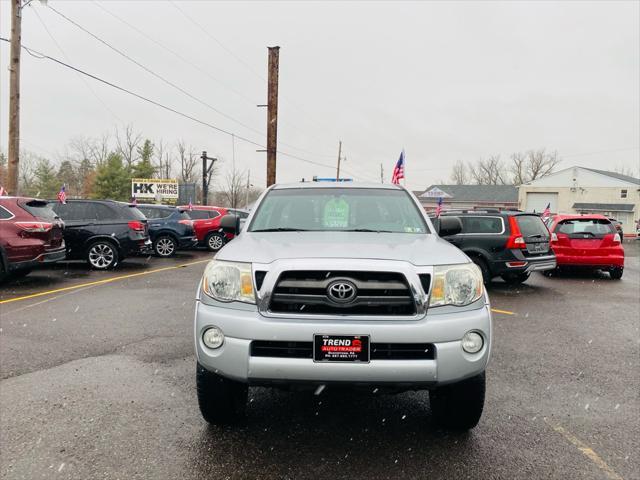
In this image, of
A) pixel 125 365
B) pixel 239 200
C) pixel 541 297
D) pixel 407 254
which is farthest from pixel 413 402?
pixel 239 200

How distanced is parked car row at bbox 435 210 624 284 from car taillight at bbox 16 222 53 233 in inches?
294

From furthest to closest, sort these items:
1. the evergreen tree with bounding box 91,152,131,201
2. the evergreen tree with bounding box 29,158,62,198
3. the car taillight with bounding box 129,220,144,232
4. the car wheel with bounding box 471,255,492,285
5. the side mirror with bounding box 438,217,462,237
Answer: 1. the evergreen tree with bounding box 29,158,62,198
2. the evergreen tree with bounding box 91,152,131,201
3. the car taillight with bounding box 129,220,144,232
4. the car wheel with bounding box 471,255,492,285
5. the side mirror with bounding box 438,217,462,237

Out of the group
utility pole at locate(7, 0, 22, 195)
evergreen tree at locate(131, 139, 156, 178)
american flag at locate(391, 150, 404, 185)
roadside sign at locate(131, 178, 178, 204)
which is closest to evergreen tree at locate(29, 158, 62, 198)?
evergreen tree at locate(131, 139, 156, 178)

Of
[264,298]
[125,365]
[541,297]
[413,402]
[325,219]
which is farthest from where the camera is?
[541,297]

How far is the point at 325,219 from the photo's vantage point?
373 cm

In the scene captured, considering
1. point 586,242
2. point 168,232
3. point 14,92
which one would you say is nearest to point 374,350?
point 586,242

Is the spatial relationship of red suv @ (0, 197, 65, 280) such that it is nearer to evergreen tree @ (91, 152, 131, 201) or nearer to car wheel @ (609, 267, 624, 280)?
car wheel @ (609, 267, 624, 280)

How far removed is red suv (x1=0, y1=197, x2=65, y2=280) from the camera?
7.89 metres

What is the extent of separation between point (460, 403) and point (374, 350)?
82 centimetres

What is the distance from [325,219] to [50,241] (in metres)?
6.94

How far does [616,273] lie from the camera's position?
10.7 meters

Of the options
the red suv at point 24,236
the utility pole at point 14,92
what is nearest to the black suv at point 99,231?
the red suv at point 24,236

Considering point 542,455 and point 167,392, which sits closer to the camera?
point 542,455

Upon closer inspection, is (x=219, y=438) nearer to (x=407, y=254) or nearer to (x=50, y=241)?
(x=407, y=254)
